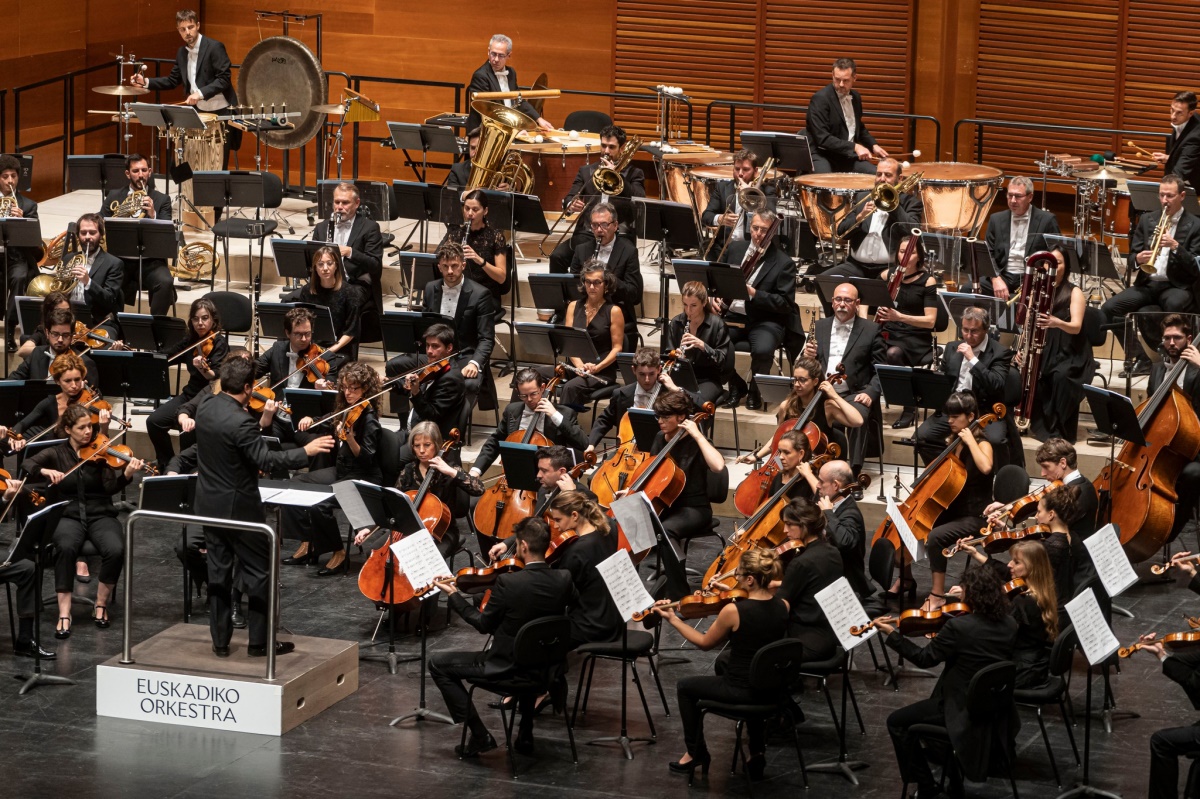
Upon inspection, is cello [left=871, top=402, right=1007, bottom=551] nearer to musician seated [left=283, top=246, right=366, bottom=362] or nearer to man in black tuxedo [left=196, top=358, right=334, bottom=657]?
man in black tuxedo [left=196, top=358, right=334, bottom=657]

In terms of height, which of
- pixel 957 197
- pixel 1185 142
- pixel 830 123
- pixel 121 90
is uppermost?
pixel 121 90

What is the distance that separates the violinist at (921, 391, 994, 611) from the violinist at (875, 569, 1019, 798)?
5.91 feet

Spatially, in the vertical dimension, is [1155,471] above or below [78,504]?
above

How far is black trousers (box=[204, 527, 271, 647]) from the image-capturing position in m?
8.05

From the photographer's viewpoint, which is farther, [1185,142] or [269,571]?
[1185,142]

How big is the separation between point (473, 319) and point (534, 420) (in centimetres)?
160

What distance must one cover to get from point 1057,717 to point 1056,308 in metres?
3.05

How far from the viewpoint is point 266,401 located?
31.7ft

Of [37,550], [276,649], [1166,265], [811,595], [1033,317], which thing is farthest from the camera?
[1166,265]

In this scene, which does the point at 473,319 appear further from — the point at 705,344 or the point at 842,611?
the point at 842,611

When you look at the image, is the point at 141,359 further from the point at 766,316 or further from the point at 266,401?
the point at 766,316

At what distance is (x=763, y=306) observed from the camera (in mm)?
11180

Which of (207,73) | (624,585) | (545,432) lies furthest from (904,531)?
(207,73)

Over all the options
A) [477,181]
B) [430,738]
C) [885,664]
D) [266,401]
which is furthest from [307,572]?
[477,181]
